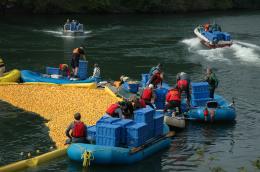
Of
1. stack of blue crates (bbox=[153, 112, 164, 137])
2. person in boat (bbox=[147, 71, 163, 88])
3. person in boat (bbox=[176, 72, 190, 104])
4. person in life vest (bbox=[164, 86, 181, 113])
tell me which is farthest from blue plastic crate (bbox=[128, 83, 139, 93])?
stack of blue crates (bbox=[153, 112, 164, 137])

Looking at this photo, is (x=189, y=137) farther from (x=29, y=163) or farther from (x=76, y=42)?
(x=76, y=42)

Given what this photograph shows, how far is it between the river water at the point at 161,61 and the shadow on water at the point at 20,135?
0.12ft

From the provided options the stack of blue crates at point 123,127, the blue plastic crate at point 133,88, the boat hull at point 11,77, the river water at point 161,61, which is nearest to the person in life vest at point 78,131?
the river water at point 161,61

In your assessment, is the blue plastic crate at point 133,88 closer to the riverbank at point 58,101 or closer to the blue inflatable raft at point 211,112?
the riverbank at point 58,101

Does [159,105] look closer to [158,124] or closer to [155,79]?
[155,79]

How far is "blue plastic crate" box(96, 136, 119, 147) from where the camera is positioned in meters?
19.9

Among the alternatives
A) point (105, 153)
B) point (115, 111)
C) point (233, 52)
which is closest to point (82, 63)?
point (115, 111)

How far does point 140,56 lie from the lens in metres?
46.0

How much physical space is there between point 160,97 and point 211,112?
251 centimetres

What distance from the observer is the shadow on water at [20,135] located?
2106 centimetres

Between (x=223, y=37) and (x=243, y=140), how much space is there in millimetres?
25440

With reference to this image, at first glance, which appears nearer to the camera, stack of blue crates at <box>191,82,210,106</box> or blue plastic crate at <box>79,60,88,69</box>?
stack of blue crates at <box>191,82,210,106</box>

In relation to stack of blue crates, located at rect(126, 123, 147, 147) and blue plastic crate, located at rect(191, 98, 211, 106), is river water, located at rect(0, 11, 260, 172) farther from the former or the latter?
blue plastic crate, located at rect(191, 98, 211, 106)

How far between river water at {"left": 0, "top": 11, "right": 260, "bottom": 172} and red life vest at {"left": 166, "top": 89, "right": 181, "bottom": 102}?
154cm
